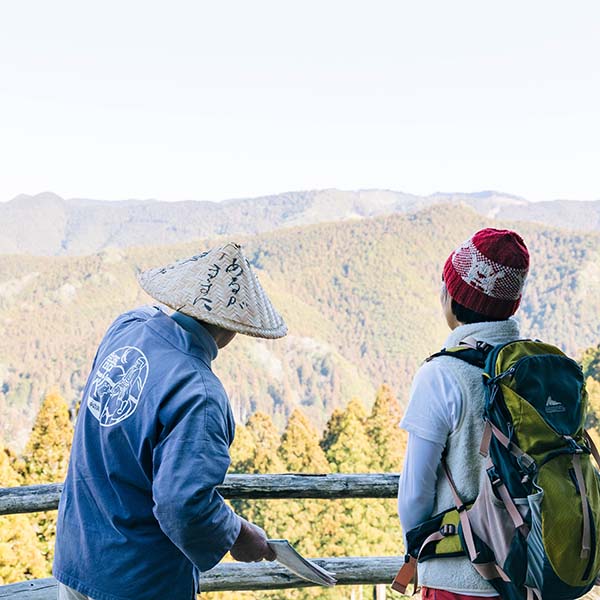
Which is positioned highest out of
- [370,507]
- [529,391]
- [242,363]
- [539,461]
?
[529,391]

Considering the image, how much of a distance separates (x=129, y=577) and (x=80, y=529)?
139mm

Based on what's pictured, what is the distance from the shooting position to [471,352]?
6.23ft

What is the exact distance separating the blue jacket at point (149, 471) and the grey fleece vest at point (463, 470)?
0.46 meters

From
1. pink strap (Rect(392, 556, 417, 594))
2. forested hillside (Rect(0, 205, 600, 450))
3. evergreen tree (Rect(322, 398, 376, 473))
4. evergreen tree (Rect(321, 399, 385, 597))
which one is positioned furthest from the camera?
forested hillside (Rect(0, 205, 600, 450))

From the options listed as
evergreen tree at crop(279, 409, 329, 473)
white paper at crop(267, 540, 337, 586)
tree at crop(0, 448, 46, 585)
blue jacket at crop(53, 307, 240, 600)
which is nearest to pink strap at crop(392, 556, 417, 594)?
white paper at crop(267, 540, 337, 586)

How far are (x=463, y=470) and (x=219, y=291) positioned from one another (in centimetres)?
64

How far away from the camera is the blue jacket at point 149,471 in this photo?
1.61 m

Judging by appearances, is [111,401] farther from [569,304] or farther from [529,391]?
[569,304]

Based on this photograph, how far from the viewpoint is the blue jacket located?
1608mm

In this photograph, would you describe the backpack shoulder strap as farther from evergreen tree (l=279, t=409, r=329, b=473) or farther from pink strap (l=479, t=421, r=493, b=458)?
evergreen tree (l=279, t=409, r=329, b=473)

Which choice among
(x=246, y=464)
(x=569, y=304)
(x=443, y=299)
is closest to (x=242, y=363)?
(x=569, y=304)

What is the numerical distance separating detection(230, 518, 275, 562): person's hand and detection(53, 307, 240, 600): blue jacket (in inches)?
2.5

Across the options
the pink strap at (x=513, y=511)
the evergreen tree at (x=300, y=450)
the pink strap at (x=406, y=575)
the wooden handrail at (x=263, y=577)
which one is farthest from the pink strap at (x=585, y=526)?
the evergreen tree at (x=300, y=450)

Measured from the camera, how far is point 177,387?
5.42 ft
